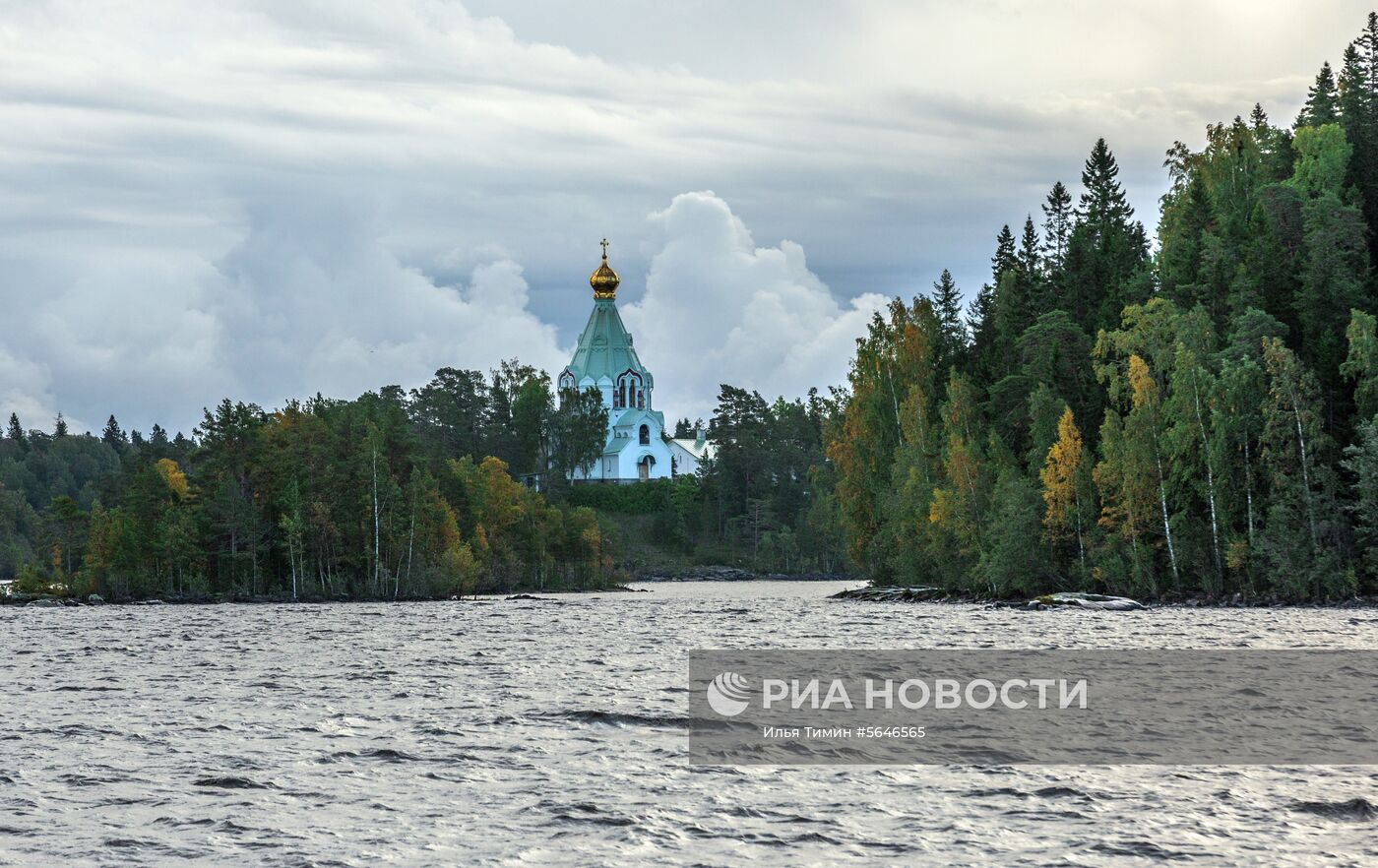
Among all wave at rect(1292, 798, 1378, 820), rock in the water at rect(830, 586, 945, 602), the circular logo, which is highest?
rock in the water at rect(830, 586, 945, 602)

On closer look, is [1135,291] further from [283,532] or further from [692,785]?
[692,785]

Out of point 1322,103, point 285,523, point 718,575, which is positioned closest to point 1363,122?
point 1322,103

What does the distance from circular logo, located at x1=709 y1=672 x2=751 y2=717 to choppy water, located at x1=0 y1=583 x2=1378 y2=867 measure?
939 mm

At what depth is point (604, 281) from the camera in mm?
191750

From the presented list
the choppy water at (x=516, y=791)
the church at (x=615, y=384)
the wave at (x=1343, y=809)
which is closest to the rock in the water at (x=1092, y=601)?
the choppy water at (x=516, y=791)

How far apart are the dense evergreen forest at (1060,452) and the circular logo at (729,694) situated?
38610 mm

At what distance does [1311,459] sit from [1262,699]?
135ft

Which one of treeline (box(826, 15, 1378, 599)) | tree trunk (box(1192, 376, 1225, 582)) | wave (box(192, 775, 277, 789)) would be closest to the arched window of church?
treeline (box(826, 15, 1378, 599))

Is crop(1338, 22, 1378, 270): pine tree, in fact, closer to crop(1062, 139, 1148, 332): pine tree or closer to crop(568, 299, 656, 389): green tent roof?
crop(1062, 139, 1148, 332): pine tree

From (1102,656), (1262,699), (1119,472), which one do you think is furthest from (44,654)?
(1119,472)

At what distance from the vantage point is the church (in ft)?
627

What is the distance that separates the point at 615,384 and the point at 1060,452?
120 metres

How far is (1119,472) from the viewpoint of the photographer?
71562mm

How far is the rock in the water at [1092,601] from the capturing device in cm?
6656
